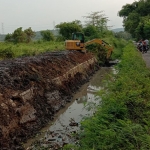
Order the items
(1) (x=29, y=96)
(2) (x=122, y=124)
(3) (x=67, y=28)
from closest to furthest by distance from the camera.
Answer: (2) (x=122, y=124)
(1) (x=29, y=96)
(3) (x=67, y=28)

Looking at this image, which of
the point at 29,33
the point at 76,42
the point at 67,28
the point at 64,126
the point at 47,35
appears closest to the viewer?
the point at 64,126

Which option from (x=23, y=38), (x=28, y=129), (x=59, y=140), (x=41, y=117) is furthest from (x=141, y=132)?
(x=23, y=38)

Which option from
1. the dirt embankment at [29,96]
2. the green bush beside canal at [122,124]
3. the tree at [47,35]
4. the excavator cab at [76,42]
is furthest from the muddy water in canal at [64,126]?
the tree at [47,35]

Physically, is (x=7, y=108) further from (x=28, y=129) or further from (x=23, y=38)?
(x=23, y=38)

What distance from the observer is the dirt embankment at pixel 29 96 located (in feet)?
25.4

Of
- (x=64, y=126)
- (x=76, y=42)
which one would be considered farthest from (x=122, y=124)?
(x=76, y=42)

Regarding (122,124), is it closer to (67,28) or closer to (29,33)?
(67,28)

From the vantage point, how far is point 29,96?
973cm

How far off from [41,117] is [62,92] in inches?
141

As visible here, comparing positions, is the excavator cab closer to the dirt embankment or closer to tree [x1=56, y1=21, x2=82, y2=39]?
the dirt embankment

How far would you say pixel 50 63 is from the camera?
50.2 feet

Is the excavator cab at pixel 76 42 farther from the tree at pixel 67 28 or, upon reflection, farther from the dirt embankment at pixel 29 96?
the tree at pixel 67 28

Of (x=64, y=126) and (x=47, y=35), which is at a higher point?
(x=47, y=35)

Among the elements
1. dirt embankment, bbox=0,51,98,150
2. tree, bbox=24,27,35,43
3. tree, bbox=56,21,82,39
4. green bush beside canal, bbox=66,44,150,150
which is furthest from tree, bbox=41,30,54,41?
green bush beside canal, bbox=66,44,150,150
